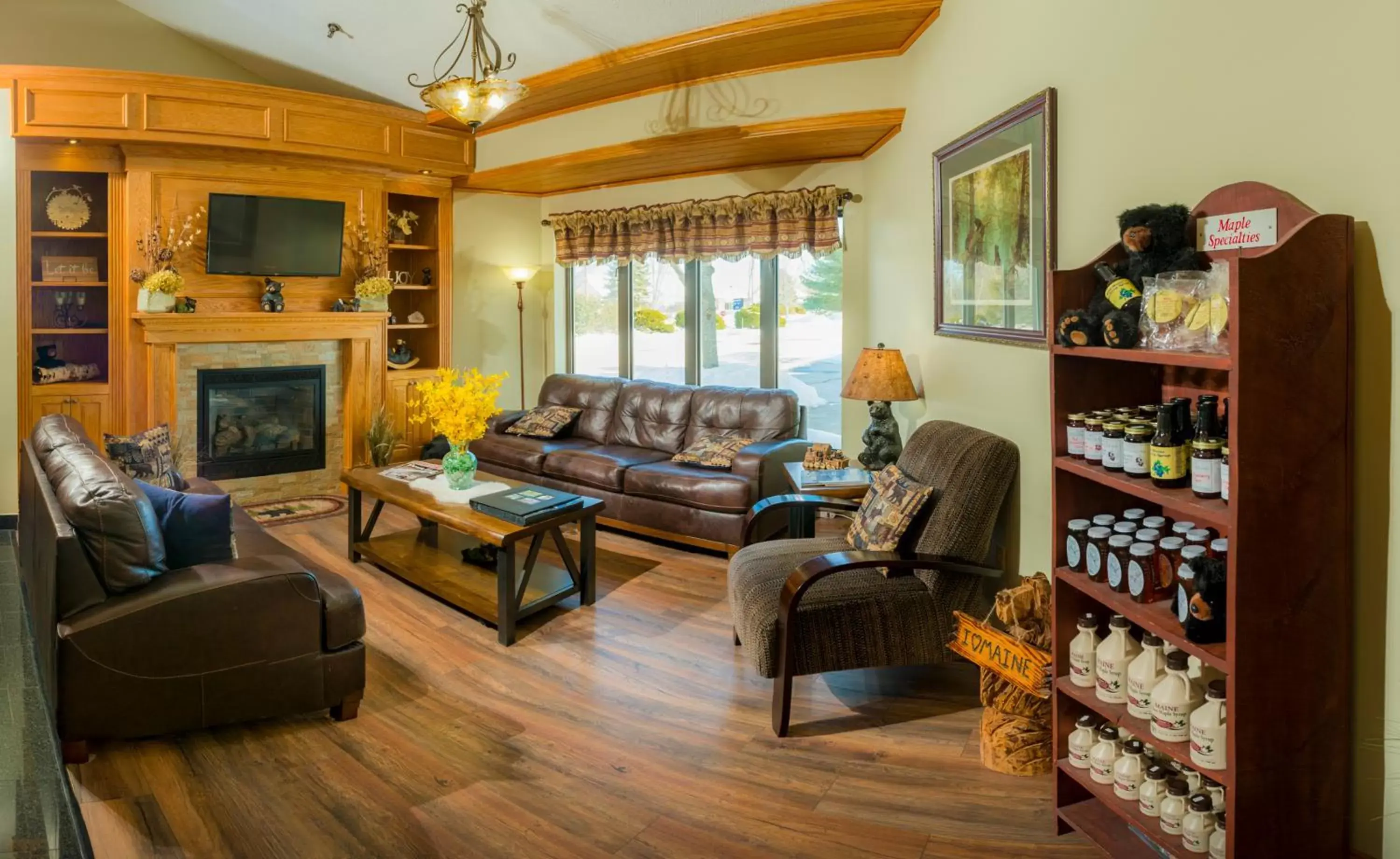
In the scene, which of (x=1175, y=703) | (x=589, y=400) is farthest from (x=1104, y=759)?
(x=589, y=400)

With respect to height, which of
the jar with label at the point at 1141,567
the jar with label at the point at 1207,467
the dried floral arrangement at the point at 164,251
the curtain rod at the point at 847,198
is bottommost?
the jar with label at the point at 1141,567

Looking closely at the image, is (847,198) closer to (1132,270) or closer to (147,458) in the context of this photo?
(1132,270)

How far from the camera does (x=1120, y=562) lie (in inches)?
82.9

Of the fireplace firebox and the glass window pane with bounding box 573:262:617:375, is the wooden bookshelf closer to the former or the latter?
the glass window pane with bounding box 573:262:617:375

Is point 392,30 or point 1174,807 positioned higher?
point 392,30

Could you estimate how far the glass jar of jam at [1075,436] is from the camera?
7.34ft

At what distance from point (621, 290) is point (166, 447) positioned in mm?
3500

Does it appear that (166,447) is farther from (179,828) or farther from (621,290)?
(621,290)

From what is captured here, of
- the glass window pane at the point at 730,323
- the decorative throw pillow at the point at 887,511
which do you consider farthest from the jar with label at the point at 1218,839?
the glass window pane at the point at 730,323

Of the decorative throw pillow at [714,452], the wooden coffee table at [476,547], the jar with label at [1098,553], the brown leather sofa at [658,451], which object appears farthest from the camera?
the decorative throw pillow at [714,452]

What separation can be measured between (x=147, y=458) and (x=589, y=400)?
2.83 m

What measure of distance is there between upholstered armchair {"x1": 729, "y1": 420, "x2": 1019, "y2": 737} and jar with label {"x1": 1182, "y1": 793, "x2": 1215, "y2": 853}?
1122 millimetres

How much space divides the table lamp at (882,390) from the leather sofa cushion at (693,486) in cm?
69

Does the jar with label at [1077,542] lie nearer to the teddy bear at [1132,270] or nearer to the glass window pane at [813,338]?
the teddy bear at [1132,270]
